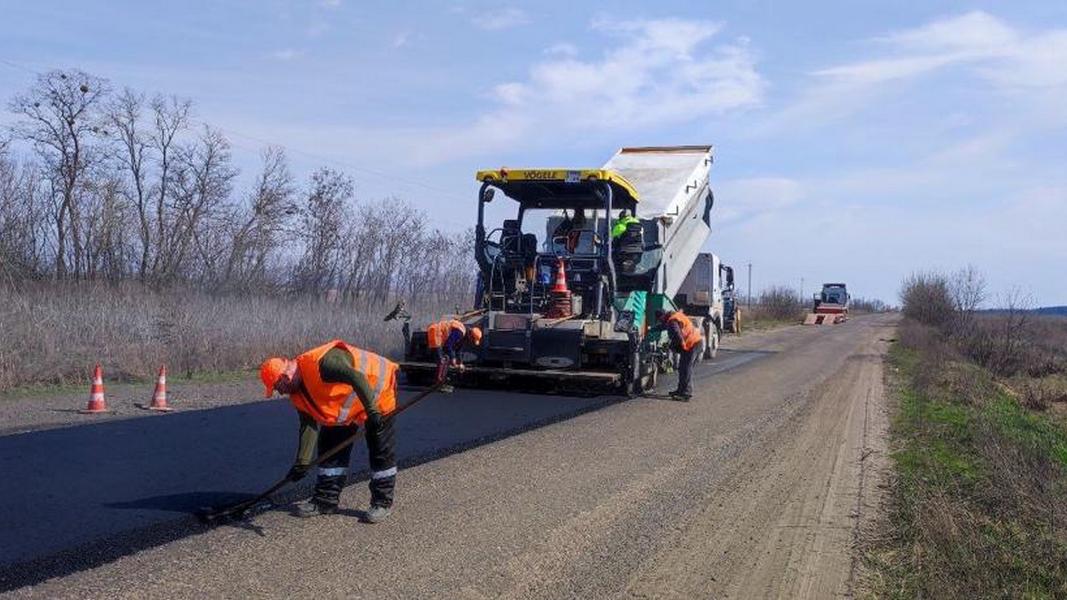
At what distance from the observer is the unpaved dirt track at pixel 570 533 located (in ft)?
16.4

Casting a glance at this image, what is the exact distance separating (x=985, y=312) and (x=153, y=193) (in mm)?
26750

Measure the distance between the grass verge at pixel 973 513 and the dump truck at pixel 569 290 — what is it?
12.5 ft

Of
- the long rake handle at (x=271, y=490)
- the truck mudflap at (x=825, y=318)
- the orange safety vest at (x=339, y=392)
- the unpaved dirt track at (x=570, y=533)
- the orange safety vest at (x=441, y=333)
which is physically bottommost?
the unpaved dirt track at (x=570, y=533)

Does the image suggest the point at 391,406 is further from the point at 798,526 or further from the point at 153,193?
the point at 153,193

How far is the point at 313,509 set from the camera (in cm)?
623

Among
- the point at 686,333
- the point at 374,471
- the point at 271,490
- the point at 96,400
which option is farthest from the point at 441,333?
the point at 686,333

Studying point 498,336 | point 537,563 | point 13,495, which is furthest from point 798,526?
point 498,336

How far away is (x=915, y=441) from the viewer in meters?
11.0

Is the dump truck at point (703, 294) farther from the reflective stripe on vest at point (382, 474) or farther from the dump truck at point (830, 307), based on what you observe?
the dump truck at point (830, 307)

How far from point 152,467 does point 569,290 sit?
723cm

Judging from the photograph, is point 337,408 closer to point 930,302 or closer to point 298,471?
point 298,471

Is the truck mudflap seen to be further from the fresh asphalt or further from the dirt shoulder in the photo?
the fresh asphalt

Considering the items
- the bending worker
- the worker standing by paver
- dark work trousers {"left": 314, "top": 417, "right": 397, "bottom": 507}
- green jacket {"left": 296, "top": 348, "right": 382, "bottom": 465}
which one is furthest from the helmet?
the worker standing by paver

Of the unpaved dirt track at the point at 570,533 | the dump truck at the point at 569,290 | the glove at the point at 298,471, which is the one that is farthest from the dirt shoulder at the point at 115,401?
the glove at the point at 298,471
